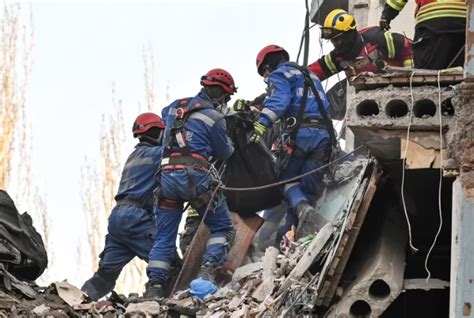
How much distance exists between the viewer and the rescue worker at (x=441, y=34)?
442 inches

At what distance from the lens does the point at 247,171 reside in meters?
14.1

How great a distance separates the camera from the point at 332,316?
32.8 ft

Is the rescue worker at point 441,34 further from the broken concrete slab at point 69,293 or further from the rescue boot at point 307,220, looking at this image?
the broken concrete slab at point 69,293

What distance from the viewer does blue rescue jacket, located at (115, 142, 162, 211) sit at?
13875 millimetres

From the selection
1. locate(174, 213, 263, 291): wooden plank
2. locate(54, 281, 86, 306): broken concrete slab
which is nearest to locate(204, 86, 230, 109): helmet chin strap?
locate(174, 213, 263, 291): wooden plank

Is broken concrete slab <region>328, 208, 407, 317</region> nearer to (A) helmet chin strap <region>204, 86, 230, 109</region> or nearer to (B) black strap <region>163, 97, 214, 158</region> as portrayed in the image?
(B) black strap <region>163, 97, 214, 158</region>

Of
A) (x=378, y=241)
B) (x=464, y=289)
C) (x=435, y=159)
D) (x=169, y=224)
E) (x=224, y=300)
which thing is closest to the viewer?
(x=464, y=289)

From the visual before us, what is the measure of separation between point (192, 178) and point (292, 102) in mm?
1612

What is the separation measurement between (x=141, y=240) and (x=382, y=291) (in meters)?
4.44

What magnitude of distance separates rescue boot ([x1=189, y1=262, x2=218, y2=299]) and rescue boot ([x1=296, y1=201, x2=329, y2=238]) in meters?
1.02

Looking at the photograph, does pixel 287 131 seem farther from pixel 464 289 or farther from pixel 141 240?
pixel 464 289

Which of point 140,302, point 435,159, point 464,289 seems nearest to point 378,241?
point 435,159

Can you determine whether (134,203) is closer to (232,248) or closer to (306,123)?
(232,248)

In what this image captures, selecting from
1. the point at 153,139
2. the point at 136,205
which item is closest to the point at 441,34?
the point at 153,139
